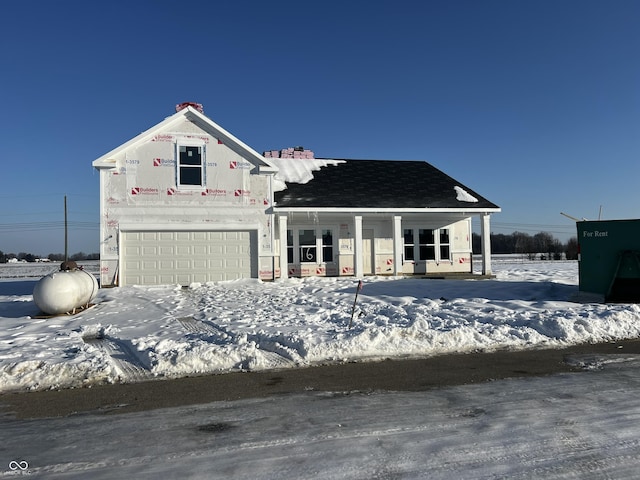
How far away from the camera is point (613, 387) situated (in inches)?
229

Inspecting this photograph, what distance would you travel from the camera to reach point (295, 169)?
71.9 ft

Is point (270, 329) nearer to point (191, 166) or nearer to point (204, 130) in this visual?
point (191, 166)

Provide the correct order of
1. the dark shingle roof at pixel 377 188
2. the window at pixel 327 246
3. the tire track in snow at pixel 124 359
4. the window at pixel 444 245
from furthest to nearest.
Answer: the window at pixel 444 245, the window at pixel 327 246, the dark shingle roof at pixel 377 188, the tire track in snow at pixel 124 359

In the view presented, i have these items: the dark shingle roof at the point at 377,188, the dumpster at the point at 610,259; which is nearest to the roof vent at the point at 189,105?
the dark shingle roof at the point at 377,188

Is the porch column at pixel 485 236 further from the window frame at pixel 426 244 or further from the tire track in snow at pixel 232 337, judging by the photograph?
the tire track in snow at pixel 232 337

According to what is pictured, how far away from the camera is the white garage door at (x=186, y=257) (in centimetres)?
1734

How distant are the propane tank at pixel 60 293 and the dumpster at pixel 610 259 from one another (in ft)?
43.8

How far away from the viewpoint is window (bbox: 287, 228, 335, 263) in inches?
810

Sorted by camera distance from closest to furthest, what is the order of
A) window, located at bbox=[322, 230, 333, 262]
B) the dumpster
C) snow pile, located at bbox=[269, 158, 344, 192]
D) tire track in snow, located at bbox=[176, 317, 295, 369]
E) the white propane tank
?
1. tire track in snow, located at bbox=[176, 317, 295, 369]
2. the white propane tank
3. the dumpster
4. snow pile, located at bbox=[269, 158, 344, 192]
5. window, located at bbox=[322, 230, 333, 262]

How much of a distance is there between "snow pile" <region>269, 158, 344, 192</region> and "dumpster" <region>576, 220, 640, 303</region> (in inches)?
443

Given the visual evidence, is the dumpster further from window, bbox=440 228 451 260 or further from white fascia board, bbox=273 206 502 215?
window, bbox=440 228 451 260

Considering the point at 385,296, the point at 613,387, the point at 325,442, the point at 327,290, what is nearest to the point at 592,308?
the point at 385,296

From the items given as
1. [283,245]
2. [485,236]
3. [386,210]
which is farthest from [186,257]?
[485,236]

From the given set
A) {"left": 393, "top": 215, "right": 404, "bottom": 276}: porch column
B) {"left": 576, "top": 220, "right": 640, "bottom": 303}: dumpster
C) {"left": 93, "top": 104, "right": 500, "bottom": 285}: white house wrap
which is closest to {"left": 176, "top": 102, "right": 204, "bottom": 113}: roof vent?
{"left": 93, "top": 104, "right": 500, "bottom": 285}: white house wrap
